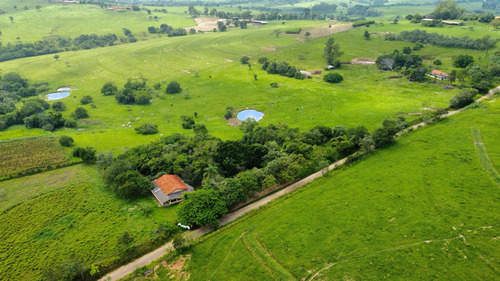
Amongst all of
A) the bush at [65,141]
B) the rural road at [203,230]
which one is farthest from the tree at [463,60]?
the bush at [65,141]

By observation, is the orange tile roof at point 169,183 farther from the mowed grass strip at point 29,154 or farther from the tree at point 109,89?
the tree at point 109,89

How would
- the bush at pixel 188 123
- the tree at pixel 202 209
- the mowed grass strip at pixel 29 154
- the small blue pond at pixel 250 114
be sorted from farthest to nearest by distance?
the small blue pond at pixel 250 114, the bush at pixel 188 123, the mowed grass strip at pixel 29 154, the tree at pixel 202 209

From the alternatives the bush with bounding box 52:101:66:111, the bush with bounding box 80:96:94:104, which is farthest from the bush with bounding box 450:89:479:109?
the bush with bounding box 52:101:66:111

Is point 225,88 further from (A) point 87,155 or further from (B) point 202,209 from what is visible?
(B) point 202,209

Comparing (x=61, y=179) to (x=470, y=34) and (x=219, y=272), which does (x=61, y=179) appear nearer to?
(x=219, y=272)

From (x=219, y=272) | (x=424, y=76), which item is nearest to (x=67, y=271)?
(x=219, y=272)

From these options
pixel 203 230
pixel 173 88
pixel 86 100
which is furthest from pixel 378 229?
pixel 86 100
